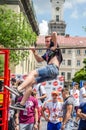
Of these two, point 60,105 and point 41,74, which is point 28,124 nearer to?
point 60,105

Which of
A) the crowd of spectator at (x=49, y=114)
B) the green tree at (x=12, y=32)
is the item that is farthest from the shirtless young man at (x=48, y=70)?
the green tree at (x=12, y=32)

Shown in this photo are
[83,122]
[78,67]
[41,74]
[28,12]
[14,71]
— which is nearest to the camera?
[41,74]

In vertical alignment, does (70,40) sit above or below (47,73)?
above

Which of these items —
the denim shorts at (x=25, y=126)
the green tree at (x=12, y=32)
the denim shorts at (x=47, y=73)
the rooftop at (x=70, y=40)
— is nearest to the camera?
the denim shorts at (x=47, y=73)

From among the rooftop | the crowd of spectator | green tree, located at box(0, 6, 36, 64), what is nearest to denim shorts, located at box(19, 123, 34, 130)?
the crowd of spectator

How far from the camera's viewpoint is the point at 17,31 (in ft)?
136

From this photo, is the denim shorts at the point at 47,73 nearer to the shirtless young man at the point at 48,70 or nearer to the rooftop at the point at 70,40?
the shirtless young man at the point at 48,70

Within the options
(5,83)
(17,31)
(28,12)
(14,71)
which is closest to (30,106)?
(5,83)

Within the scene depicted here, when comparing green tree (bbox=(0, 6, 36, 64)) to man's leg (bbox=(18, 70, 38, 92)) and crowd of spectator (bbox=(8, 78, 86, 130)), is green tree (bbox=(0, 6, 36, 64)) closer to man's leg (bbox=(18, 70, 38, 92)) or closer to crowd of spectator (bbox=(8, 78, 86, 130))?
crowd of spectator (bbox=(8, 78, 86, 130))

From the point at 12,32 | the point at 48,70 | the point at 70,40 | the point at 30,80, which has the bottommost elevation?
the point at 30,80

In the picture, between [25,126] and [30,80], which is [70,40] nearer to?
[25,126]

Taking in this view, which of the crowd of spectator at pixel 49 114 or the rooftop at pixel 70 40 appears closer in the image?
the crowd of spectator at pixel 49 114

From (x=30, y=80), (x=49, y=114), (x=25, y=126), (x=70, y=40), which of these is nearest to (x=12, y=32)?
(x=49, y=114)

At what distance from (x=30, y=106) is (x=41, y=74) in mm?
4213
